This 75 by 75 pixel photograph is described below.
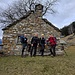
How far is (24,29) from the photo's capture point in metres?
18.8

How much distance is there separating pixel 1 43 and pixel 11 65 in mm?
7099

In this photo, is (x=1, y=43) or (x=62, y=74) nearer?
(x=62, y=74)

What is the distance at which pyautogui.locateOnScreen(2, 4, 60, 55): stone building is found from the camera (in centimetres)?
1845

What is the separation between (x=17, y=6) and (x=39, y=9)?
2297 cm

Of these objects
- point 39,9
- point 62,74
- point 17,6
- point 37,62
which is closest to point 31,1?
point 17,6

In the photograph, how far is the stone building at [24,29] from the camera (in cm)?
1845

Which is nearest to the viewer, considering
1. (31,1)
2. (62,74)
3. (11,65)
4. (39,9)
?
(62,74)

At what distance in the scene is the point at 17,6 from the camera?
41.9 metres

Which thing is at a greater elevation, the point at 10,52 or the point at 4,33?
the point at 4,33

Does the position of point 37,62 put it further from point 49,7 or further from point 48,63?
point 49,7

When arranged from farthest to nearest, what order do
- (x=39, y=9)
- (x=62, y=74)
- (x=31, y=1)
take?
1. (x=31, y=1)
2. (x=39, y=9)
3. (x=62, y=74)

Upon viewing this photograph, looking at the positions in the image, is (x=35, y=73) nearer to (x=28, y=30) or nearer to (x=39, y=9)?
(x=28, y=30)

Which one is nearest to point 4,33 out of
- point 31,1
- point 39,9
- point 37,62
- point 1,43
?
point 1,43

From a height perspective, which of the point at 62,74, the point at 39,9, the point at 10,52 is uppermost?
the point at 39,9
